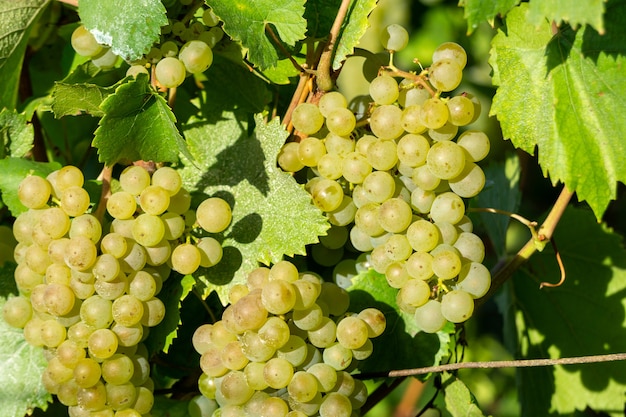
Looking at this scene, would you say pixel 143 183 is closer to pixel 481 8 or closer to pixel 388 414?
pixel 481 8

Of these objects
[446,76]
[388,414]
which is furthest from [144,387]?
[388,414]

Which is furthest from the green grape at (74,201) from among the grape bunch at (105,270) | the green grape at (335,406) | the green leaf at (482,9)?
the green leaf at (482,9)

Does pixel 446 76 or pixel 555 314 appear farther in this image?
pixel 555 314

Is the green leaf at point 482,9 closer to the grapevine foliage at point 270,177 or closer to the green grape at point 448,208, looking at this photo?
the grapevine foliage at point 270,177

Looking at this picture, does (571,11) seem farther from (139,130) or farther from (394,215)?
(139,130)

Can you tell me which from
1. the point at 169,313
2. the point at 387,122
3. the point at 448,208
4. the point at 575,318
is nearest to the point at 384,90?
the point at 387,122

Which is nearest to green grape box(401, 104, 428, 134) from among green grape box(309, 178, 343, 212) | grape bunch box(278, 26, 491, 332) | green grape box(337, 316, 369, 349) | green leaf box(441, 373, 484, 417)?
grape bunch box(278, 26, 491, 332)

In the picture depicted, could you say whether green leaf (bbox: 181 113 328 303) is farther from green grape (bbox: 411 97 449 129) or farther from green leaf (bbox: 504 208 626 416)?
green leaf (bbox: 504 208 626 416)
